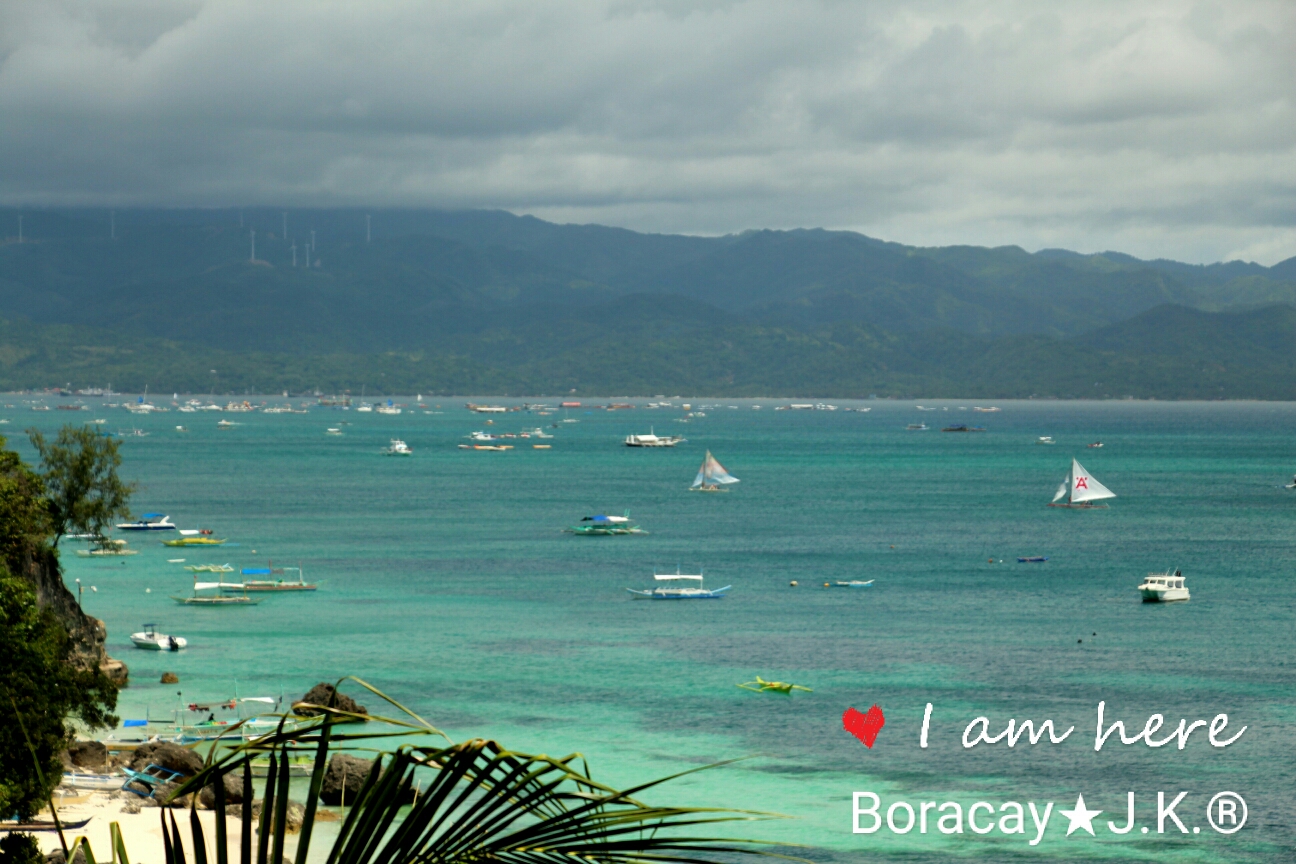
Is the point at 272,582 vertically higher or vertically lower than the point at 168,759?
lower

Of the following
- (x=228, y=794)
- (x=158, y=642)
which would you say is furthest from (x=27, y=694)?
(x=158, y=642)

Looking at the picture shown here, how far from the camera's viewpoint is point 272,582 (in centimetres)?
9519

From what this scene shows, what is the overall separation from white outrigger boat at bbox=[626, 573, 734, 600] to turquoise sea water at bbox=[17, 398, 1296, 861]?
1540 mm

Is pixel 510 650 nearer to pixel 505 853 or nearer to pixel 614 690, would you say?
pixel 614 690

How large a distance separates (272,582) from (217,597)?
6459 millimetres

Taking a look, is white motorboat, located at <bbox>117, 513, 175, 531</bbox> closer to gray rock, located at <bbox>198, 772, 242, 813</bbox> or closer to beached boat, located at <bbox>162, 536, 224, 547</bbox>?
beached boat, located at <bbox>162, 536, 224, 547</bbox>

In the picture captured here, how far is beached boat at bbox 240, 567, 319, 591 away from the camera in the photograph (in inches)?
3639

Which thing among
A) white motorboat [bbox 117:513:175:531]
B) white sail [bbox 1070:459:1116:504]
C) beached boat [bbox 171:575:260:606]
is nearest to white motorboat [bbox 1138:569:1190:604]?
beached boat [bbox 171:575:260:606]

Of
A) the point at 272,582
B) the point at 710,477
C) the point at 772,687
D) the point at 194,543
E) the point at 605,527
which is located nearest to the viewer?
the point at 772,687

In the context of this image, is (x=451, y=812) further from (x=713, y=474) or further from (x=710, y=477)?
(x=713, y=474)

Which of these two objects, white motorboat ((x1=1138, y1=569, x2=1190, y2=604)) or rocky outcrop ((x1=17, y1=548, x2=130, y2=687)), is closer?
rocky outcrop ((x1=17, y1=548, x2=130, y2=687))

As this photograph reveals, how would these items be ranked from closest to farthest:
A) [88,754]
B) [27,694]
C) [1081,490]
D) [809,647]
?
[27,694], [88,754], [809,647], [1081,490]

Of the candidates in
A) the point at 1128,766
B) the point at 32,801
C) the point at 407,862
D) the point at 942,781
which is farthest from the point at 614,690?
the point at 407,862

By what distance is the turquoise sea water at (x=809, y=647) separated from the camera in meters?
48.4
